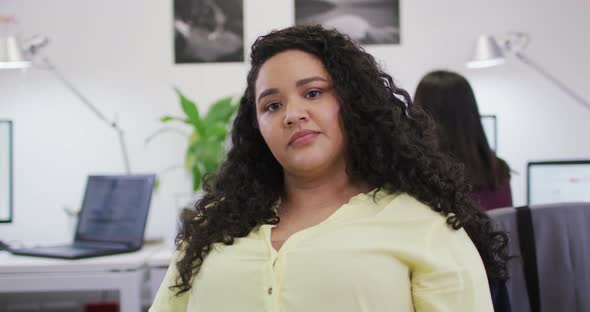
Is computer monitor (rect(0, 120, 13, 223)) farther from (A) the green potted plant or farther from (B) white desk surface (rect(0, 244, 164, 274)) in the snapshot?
(A) the green potted plant

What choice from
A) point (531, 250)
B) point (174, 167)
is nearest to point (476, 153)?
point (531, 250)

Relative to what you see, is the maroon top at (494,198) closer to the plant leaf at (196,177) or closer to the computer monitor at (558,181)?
the computer monitor at (558,181)

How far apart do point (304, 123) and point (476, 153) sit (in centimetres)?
93

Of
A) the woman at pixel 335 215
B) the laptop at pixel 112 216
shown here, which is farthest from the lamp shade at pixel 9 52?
the woman at pixel 335 215

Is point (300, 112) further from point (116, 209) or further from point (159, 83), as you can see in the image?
point (159, 83)

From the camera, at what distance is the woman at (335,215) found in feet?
2.97

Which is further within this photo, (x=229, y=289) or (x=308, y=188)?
(x=308, y=188)

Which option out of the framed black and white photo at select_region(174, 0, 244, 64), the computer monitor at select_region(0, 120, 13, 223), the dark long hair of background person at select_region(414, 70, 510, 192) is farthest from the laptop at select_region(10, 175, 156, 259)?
the dark long hair of background person at select_region(414, 70, 510, 192)

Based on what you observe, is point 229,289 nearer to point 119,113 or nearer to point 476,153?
point 476,153

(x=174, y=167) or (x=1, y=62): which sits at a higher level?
(x=1, y=62)

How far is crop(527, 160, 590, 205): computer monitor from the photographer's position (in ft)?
7.71

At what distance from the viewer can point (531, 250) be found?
45.6 inches

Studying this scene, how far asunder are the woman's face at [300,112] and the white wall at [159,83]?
1.84m

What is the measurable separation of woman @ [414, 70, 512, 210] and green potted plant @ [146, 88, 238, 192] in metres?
1.07
